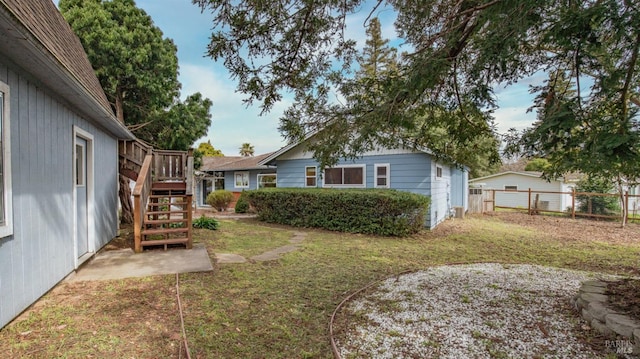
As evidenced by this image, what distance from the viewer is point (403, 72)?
383 centimetres

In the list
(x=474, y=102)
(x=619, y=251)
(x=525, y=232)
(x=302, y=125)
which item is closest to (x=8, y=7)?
(x=302, y=125)

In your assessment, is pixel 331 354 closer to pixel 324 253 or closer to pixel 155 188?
pixel 324 253

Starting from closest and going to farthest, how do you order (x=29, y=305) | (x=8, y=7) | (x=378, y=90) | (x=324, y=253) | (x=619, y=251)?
(x=8, y=7)
(x=29, y=305)
(x=378, y=90)
(x=324, y=253)
(x=619, y=251)

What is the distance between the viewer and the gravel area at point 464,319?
108 inches

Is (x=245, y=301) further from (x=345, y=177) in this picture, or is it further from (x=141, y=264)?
(x=345, y=177)

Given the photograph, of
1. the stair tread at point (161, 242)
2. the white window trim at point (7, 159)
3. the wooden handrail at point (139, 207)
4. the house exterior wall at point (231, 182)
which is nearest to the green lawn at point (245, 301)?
the stair tread at point (161, 242)

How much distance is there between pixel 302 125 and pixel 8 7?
10.0 feet

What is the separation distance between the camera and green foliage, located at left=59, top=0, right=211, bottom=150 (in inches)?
417

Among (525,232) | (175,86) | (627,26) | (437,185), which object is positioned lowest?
(525,232)

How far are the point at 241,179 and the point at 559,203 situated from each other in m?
19.4

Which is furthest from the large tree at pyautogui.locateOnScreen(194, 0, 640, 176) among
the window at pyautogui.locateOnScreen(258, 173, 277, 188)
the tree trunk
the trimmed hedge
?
the window at pyautogui.locateOnScreen(258, 173, 277, 188)

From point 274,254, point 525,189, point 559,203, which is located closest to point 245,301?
point 274,254

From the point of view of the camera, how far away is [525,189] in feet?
65.8

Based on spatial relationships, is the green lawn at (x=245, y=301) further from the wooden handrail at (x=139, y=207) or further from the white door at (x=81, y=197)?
the wooden handrail at (x=139, y=207)
